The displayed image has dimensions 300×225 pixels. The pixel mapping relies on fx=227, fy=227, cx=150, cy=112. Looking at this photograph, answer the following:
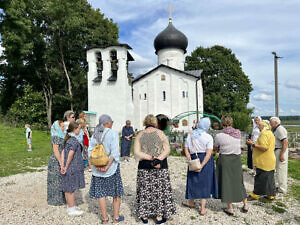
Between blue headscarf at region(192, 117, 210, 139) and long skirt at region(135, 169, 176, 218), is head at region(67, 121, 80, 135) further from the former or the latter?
blue headscarf at region(192, 117, 210, 139)

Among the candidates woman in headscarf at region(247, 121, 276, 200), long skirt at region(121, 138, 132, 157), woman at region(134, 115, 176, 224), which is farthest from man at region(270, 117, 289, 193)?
long skirt at region(121, 138, 132, 157)

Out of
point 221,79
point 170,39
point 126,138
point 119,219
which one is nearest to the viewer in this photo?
point 119,219

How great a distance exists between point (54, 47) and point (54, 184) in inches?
1004

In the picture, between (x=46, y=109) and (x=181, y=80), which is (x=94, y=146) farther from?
(x=46, y=109)

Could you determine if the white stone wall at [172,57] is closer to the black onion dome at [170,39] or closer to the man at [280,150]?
the black onion dome at [170,39]

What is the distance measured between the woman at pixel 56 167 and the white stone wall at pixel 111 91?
17.5 m

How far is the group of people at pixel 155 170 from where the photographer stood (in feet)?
12.2

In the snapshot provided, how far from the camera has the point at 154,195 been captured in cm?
376

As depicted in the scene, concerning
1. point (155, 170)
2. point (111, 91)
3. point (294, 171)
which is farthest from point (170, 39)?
point (155, 170)

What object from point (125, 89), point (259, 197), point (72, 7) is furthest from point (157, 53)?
point (259, 197)

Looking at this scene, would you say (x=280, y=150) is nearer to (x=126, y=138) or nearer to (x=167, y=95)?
(x=126, y=138)

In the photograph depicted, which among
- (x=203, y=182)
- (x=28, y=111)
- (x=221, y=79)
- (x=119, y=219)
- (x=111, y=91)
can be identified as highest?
(x=221, y=79)

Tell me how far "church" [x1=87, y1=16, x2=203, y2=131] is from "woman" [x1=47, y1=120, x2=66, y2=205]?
17547 mm

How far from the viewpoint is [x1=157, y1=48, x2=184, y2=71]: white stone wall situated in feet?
91.8
